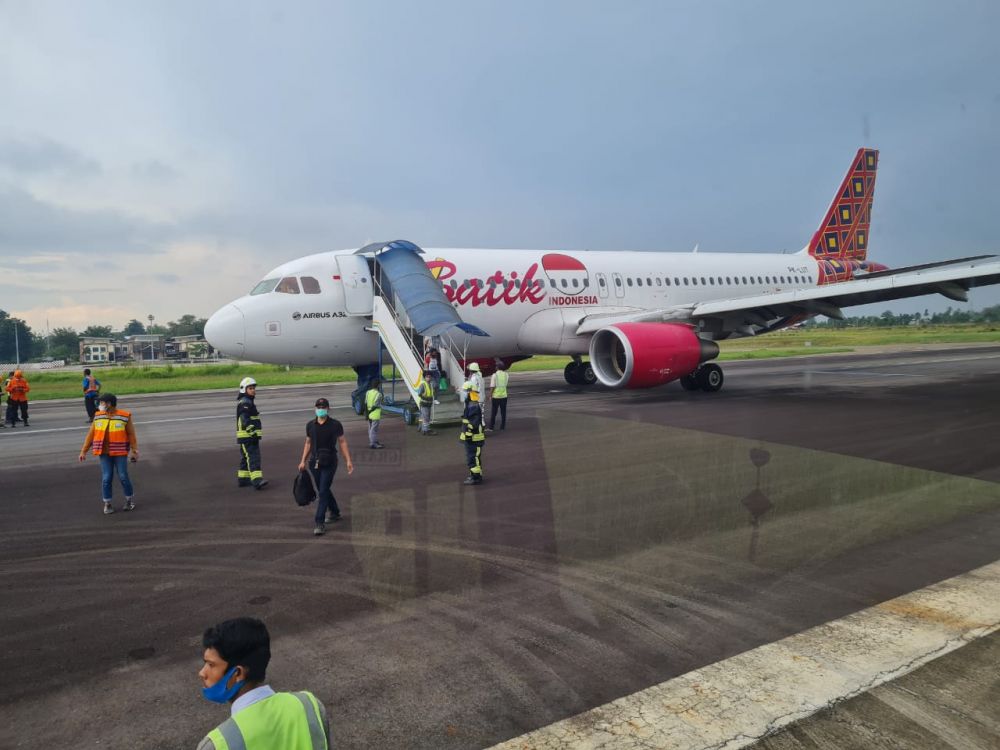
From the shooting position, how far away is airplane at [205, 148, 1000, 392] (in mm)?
16156

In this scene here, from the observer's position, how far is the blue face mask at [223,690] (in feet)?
7.73

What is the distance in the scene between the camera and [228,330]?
15.6 metres

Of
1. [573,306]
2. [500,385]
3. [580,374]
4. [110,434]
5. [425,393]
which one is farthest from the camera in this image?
[580,374]

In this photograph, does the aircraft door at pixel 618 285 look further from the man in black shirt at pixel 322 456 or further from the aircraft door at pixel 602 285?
the man in black shirt at pixel 322 456

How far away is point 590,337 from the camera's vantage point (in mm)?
20109

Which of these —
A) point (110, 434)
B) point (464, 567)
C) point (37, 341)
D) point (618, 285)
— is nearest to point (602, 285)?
point (618, 285)

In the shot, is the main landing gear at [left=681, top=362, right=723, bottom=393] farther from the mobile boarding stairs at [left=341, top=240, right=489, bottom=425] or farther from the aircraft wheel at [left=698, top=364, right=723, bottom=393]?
the mobile boarding stairs at [left=341, top=240, right=489, bottom=425]

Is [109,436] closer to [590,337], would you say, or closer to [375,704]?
[375,704]

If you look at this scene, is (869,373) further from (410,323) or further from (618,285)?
(410,323)

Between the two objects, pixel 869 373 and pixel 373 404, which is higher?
pixel 373 404

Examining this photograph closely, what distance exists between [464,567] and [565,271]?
1504 centimetres

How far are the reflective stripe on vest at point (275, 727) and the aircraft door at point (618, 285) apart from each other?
20.1m

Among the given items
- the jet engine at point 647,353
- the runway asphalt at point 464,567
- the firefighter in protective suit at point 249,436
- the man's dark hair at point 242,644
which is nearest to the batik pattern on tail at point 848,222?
the jet engine at point 647,353

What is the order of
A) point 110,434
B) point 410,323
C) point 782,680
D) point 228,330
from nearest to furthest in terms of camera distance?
point 782,680, point 110,434, point 228,330, point 410,323
